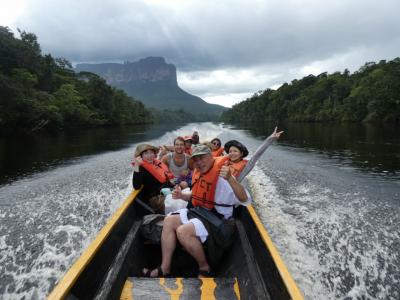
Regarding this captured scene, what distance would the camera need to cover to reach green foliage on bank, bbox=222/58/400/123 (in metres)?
49.6

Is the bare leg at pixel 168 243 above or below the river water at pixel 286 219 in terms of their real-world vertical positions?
above

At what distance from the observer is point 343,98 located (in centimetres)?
7375

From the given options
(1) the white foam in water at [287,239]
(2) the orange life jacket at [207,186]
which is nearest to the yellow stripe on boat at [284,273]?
(2) the orange life jacket at [207,186]

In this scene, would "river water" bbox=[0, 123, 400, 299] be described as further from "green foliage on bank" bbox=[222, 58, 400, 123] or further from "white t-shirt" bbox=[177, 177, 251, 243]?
"green foliage on bank" bbox=[222, 58, 400, 123]

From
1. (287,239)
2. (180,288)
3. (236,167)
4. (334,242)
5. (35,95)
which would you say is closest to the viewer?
(180,288)

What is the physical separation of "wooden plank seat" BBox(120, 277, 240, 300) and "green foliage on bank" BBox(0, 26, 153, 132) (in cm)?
2988

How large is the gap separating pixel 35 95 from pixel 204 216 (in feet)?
116

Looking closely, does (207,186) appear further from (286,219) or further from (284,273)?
(286,219)

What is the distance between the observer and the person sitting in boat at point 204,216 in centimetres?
388

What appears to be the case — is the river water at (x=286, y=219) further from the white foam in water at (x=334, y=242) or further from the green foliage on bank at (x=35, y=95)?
the green foliage on bank at (x=35, y=95)

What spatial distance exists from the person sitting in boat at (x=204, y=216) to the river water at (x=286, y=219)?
5.50 ft

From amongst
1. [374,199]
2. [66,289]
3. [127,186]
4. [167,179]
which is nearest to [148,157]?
[167,179]

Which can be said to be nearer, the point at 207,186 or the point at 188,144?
the point at 207,186

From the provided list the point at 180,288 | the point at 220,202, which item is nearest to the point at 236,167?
the point at 220,202
